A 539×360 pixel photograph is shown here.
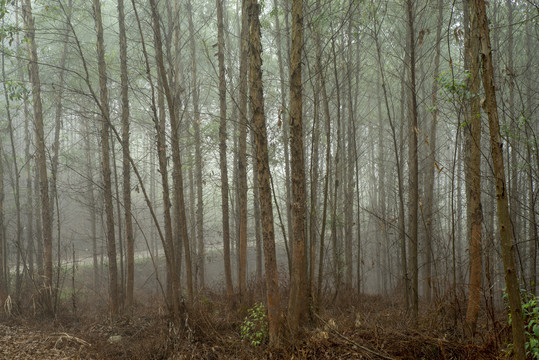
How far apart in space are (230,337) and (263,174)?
2.73m

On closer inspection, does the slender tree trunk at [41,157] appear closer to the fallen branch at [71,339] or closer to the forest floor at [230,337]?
the forest floor at [230,337]

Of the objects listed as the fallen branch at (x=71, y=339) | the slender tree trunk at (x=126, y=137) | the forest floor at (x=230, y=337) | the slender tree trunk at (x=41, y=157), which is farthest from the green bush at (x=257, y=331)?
the slender tree trunk at (x=41, y=157)

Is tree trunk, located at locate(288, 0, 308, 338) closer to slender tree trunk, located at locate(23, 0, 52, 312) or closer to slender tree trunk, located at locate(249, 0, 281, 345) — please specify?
slender tree trunk, located at locate(249, 0, 281, 345)

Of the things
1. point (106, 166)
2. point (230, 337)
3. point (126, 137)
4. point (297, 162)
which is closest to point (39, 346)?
point (230, 337)

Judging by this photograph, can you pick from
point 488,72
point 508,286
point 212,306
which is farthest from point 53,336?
point 488,72

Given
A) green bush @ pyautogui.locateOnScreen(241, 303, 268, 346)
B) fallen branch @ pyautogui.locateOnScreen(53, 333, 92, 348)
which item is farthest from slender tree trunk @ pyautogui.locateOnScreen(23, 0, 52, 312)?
green bush @ pyautogui.locateOnScreen(241, 303, 268, 346)

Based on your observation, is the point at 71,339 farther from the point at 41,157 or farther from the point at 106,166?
the point at 41,157

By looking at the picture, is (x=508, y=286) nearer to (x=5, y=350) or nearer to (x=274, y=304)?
(x=274, y=304)

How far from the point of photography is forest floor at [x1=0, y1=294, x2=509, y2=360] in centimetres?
396

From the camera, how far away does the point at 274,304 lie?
4863 mm

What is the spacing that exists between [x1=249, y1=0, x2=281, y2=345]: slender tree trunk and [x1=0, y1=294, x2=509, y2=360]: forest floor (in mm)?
497

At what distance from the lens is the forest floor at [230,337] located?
396 centimetres

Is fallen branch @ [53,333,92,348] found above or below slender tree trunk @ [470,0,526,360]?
below

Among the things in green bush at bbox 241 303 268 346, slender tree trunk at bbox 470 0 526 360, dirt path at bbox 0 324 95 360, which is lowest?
dirt path at bbox 0 324 95 360
